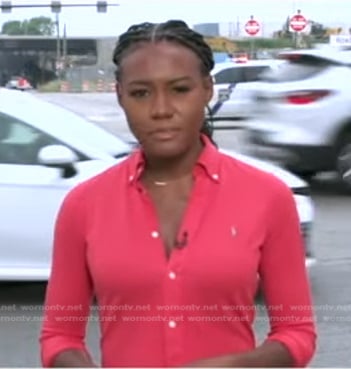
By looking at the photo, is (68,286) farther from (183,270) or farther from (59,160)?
(59,160)

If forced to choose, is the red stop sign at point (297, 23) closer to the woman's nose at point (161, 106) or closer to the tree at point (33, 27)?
the woman's nose at point (161, 106)

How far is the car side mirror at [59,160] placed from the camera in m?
6.65

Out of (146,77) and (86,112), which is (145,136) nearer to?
(146,77)

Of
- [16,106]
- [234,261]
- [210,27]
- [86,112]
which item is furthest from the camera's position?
[210,27]

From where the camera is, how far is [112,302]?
6.59 ft

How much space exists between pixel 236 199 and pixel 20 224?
469cm

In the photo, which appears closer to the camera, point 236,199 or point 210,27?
point 236,199

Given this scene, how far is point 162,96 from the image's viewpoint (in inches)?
78.7

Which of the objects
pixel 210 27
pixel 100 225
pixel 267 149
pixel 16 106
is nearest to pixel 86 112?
pixel 267 149

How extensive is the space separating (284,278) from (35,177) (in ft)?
15.6

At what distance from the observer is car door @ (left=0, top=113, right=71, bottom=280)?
6.58 metres

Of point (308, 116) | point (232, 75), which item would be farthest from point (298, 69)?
point (232, 75)

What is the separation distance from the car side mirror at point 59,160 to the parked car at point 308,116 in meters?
5.40

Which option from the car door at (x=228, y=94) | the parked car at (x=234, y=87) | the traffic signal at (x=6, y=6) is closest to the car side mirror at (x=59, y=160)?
the parked car at (x=234, y=87)
